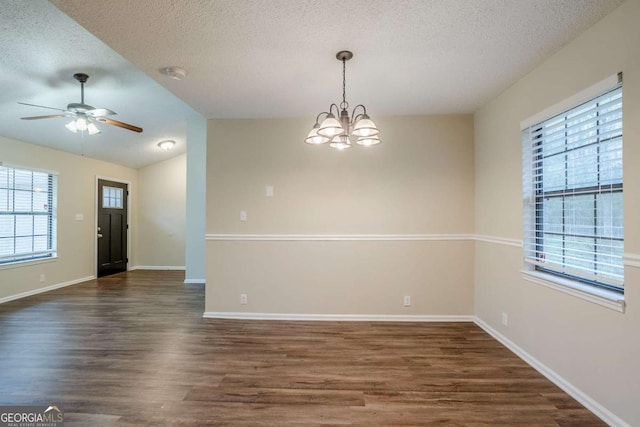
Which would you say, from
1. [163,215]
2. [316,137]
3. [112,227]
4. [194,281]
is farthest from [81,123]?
[163,215]

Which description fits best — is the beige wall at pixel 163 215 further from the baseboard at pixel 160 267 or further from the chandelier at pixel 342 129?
the chandelier at pixel 342 129

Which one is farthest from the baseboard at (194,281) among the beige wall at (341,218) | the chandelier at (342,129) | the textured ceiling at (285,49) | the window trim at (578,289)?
the window trim at (578,289)

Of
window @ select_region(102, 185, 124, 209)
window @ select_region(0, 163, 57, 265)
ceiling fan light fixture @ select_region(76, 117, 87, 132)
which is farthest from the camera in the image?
window @ select_region(102, 185, 124, 209)

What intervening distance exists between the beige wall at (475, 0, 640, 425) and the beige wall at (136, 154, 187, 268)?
6.29m

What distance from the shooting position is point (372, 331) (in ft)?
10.8

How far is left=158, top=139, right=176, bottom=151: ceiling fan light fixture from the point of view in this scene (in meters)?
6.15

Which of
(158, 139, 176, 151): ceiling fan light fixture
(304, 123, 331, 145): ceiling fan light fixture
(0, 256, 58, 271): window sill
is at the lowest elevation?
(0, 256, 58, 271): window sill

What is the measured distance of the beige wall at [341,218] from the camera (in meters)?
3.59

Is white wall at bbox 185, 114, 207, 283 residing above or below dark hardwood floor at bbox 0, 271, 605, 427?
above

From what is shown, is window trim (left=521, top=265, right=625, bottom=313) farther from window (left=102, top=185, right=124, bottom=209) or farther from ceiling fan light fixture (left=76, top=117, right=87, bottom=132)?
window (left=102, top=185, right=124, bottom=209)

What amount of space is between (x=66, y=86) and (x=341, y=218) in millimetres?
3550

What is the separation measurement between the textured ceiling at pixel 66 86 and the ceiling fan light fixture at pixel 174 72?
88cm

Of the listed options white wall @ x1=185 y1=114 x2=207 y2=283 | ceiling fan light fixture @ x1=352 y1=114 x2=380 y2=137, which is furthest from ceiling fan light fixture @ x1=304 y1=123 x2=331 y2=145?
white wall @ x1=185 y1=114 x2=207 y2=283

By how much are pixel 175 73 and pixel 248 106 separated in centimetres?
91
